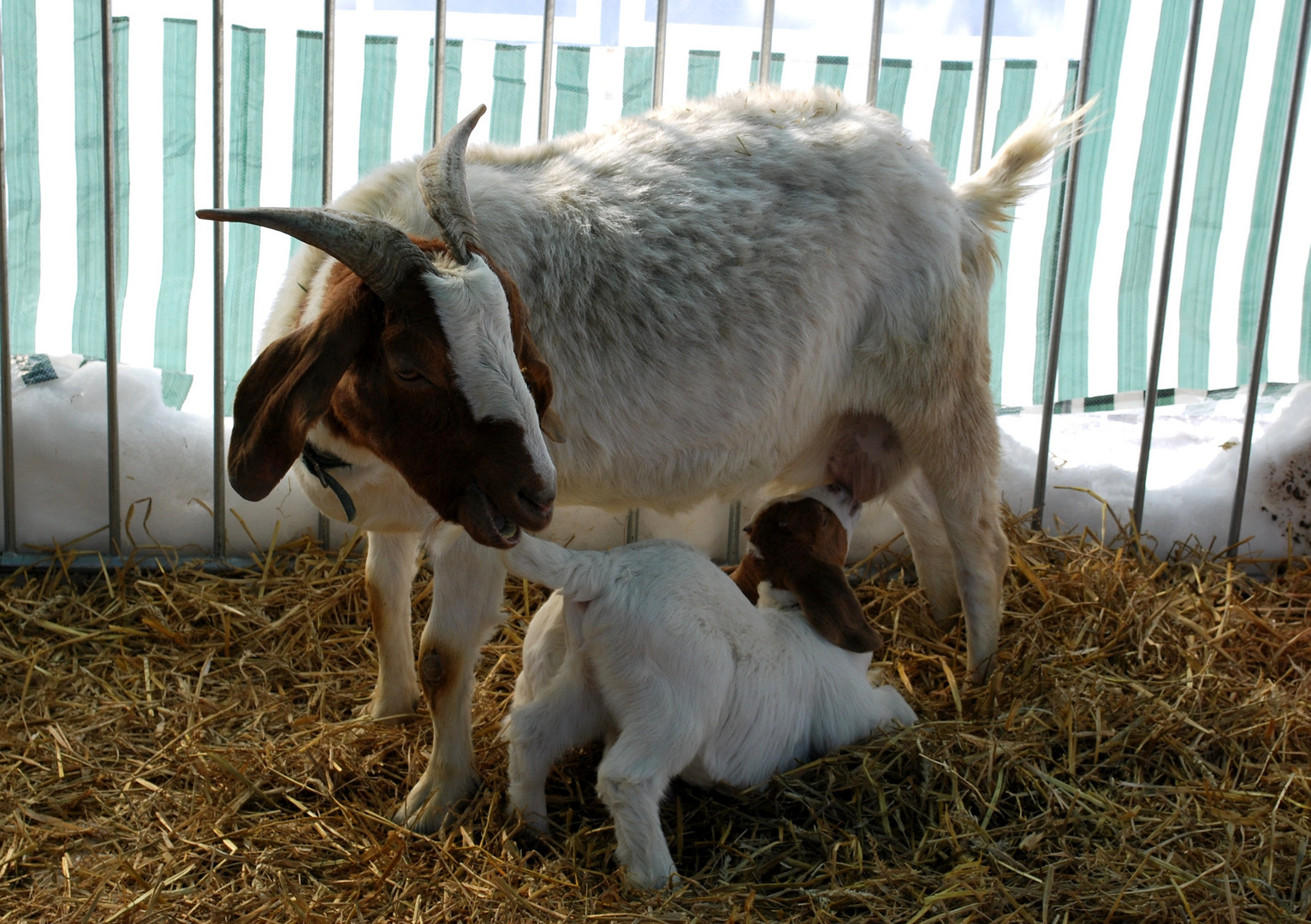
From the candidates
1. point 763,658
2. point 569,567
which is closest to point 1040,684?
point 763,658

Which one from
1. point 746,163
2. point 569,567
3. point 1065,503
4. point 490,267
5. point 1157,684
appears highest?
point 746,163

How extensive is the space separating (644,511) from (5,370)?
8.08ft

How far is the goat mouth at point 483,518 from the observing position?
2.11 metres

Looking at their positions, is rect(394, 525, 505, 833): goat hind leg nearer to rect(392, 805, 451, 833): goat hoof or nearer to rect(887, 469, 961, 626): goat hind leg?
rect(392, 805, 451, 833): goat hoof

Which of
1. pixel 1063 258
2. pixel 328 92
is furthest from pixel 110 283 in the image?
pixel 1063 258

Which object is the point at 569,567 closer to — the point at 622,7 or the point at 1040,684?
the point at 1040,684

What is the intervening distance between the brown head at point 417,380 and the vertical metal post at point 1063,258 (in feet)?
9.01

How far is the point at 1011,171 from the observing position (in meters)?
3.45

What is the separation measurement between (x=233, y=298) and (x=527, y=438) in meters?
2.53

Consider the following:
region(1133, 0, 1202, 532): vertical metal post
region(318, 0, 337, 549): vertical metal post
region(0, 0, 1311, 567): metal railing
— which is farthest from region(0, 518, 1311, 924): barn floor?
region(318, 0, 337, 549): vertical metal post

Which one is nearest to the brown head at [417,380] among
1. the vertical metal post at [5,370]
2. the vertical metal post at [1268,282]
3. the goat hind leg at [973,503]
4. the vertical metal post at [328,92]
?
the goat hind leg at [973,503]

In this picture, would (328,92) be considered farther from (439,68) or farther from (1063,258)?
(1063,258)

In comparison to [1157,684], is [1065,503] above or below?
above

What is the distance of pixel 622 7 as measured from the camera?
4020mm
